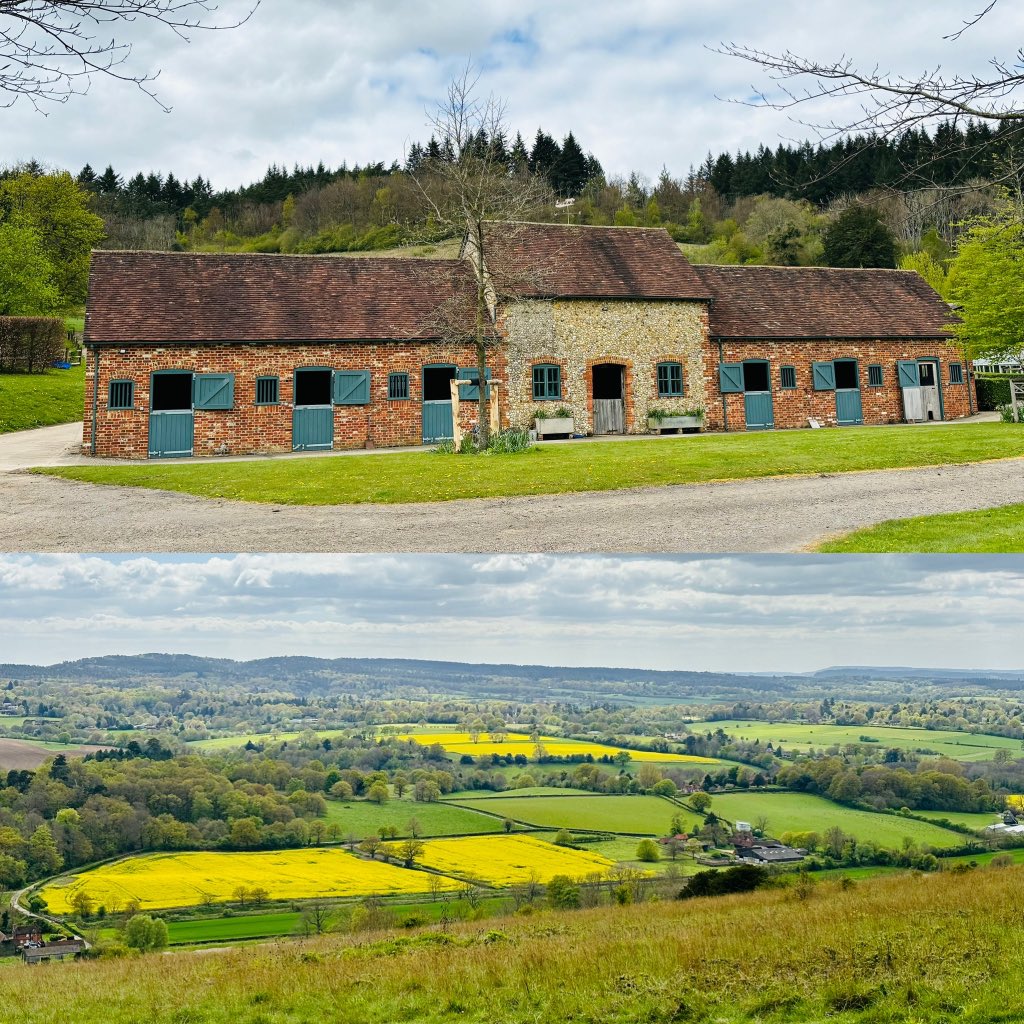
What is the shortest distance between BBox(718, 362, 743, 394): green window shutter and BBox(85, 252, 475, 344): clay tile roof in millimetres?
7967

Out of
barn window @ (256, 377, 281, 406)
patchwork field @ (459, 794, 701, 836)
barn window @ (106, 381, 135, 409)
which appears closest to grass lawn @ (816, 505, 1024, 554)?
patchwork field @ (459, 794, 701, 836)

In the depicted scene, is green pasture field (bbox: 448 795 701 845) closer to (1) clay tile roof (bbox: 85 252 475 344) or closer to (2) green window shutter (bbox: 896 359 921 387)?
(1) clay tile roof (bbox: 85 252 475 344)

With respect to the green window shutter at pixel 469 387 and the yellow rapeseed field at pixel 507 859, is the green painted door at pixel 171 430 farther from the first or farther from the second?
the yellow rapeseed field at pixel 507 859

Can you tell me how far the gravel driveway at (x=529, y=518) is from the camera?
1288cm

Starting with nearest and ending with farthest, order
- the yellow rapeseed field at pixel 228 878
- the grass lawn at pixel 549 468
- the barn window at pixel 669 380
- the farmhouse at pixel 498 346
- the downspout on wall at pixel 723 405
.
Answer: the yellow rapeseed field at pixel 228 878 → the grass lawn at pixel 549 468 → the farmhouse at pixel 498 346 → the barn window at pixel 669 380 → the downspout on wall at pixel 723 405

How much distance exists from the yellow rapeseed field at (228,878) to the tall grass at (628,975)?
1.65 metres

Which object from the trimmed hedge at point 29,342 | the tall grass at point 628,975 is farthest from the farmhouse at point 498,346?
the tall grass at point 628,975

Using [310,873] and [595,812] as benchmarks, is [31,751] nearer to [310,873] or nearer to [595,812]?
[310,873]

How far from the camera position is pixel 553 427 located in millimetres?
30000

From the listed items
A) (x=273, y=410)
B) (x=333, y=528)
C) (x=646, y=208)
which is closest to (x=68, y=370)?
(x=273, y=410)

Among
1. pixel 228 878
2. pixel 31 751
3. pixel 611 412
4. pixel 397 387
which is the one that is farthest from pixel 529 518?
pixel 611 412

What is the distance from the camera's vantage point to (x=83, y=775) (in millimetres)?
13234

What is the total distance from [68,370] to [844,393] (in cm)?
3188

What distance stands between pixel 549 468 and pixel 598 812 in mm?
6549
